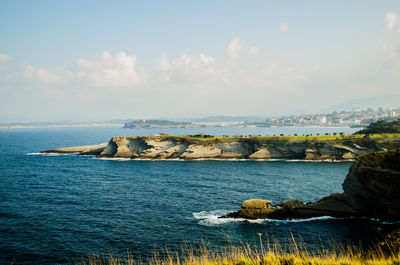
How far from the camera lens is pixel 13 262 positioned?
2072cm

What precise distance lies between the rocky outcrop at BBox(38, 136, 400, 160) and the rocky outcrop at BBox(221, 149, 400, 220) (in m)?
50.3

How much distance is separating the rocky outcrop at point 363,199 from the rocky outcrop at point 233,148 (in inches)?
1982

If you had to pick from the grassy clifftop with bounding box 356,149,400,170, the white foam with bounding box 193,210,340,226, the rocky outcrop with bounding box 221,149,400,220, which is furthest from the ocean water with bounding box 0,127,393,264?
the grassy clifftop with bounding box 356,149,400,170

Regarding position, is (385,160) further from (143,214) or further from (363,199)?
(143,214)

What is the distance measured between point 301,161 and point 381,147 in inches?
937

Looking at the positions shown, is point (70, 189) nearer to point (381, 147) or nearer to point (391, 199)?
point (391, 199)

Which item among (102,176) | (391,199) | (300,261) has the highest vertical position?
(300,261)

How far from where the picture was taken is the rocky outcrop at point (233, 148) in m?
78.1

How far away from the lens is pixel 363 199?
30.8 m

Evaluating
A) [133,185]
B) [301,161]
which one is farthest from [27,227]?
[301,161]

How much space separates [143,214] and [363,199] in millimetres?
27247

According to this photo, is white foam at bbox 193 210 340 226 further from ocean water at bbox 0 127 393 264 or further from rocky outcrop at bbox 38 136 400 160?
rocky outcrop at bbox 38 136 400 160

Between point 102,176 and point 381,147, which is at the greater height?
point 381,147

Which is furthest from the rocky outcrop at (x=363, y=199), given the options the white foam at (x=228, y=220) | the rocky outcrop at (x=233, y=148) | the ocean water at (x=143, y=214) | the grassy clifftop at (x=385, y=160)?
the rocky outcrop at (x=233, y=148)
